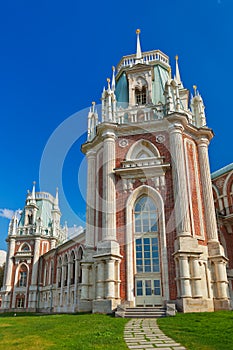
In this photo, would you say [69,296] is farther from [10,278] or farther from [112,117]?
[112,117]

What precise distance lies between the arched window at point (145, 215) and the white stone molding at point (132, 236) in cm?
36

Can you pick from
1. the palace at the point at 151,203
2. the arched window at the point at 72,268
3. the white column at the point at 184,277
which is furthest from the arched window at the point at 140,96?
the arched window at the point at 72,268

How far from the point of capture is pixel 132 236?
70.0ft

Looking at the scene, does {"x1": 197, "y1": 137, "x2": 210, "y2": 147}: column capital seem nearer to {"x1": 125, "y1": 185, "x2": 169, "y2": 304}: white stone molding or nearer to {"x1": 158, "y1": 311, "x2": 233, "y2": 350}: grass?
{"x1": 125, "y1": 185, "x2": 169, "y2": 304}: white stone molding

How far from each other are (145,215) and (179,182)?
3294mm

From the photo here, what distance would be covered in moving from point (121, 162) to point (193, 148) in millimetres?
5894

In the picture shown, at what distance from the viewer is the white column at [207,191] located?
71.6 ft

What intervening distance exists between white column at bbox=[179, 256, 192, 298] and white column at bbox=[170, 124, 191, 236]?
1791mm

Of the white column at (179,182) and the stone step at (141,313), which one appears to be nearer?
the stone step at (141,313)

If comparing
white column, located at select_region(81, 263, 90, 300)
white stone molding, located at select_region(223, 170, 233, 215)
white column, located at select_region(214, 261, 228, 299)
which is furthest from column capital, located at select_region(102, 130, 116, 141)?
white stone molding, located at select_region(223, 170, 233, 215)

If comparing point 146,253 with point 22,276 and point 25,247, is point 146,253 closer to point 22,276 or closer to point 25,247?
point 22,276

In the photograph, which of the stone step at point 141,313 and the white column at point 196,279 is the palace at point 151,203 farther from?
the stone step at point 141,313

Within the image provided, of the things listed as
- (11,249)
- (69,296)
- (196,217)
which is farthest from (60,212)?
(196,217)

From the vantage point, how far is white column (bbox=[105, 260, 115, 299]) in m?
19.0
